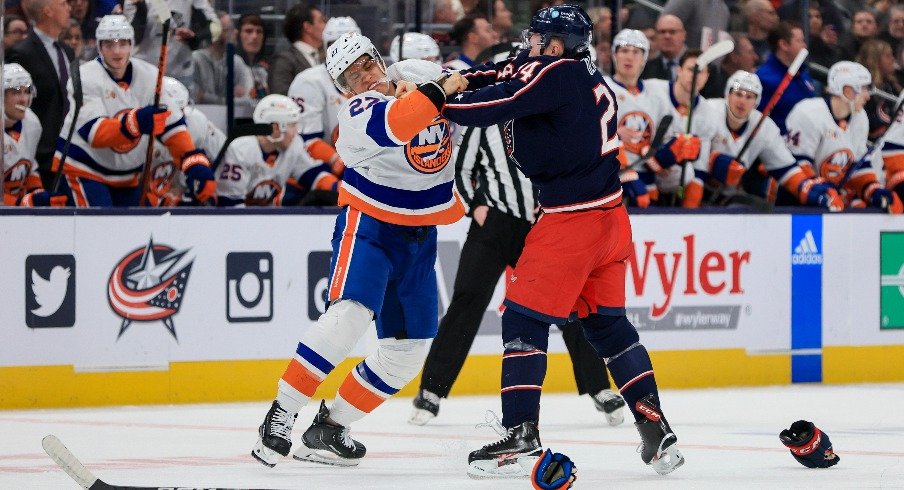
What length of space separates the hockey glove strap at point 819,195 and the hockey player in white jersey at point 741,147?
0.02 metres

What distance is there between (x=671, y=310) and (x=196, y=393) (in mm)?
2361

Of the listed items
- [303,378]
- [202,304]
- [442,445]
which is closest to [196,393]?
[202,304]

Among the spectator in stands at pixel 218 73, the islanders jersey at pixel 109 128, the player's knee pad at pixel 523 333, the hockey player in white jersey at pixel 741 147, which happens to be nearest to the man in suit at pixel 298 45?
the spectator in stands at pixel 218 73

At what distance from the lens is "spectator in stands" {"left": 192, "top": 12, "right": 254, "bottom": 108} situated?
26.2 ft

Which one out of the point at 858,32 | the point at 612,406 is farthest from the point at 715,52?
the point at 612,406

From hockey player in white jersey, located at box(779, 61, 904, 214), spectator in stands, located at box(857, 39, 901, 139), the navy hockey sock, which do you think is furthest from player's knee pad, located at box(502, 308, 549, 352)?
spectator in stands, located at box(857, 39, 901, 139)

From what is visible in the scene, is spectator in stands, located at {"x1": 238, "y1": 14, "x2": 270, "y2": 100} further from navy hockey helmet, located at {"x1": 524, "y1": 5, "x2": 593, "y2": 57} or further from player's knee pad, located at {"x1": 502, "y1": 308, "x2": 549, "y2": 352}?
player's knee pad, located at {"x1": 502, "y1": 308, "x2": 549, "y2": 352}

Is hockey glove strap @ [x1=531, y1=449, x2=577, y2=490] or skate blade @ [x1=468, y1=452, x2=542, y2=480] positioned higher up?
hockey glove strap @ [x1=531, y1=449, x2=577, y2=490]

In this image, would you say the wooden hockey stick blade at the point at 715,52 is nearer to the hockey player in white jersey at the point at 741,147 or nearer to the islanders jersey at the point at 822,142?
the hockey player in white jersey at the point at 741,147

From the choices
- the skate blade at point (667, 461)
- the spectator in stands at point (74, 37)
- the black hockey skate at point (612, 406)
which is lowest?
the black hockey skate at point (612, 406)

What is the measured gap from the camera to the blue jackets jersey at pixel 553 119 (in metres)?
4.42

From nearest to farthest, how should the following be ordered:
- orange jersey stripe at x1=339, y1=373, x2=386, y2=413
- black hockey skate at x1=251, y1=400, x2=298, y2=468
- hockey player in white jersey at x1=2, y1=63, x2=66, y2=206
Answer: black hockey skate at x1=251, y1=400, x2=298, y2=468, orange jersey stripe at x1=339, y1=373, x2=386, y2=413, hockey player in white jersey at x1=2, y1=63, x2=66, y2=206

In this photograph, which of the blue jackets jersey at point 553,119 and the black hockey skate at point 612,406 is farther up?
the blue jackets jersey at point 553,119

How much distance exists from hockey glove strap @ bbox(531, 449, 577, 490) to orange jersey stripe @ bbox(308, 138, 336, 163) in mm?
3925
